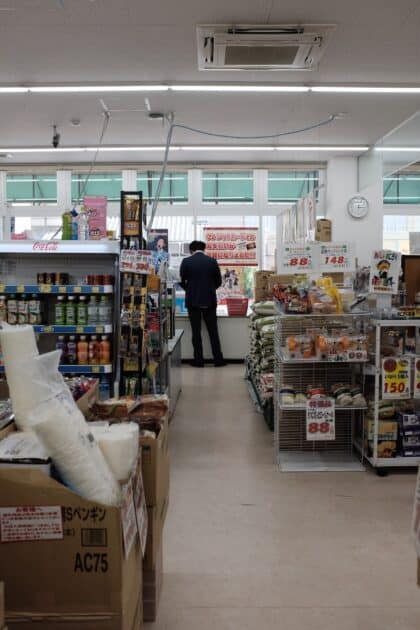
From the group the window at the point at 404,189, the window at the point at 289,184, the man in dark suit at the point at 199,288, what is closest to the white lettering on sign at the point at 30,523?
the man in dark suit at the point at 199,288

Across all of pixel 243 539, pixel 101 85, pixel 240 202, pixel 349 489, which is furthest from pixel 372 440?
pixel 240 202

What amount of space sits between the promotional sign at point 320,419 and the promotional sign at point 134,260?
157 centimetres

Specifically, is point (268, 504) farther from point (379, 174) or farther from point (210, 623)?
point (379, 174)

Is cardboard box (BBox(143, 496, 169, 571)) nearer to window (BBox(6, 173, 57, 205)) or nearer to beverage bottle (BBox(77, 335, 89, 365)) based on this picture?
beverage bottle (BBox(77, 335, 89, 365))

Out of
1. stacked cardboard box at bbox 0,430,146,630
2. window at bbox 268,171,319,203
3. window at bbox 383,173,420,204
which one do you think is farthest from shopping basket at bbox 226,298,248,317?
stacked cardboard box at bbox 0,430,146,630

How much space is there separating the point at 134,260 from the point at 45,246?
811mm

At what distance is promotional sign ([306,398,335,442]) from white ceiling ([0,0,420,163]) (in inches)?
121

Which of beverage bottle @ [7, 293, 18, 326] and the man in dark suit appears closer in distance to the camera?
beverage bottle @ [7, 293, 18, 326]

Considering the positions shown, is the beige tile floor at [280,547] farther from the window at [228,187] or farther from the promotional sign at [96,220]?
the window at [228,187]

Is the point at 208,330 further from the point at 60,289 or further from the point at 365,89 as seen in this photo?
the point at 60,289

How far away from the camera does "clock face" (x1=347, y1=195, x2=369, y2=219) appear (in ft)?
30.2

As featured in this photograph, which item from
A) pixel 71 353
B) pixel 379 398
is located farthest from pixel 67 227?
pixel 379 398

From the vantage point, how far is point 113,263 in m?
4.72

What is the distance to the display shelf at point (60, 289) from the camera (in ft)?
14.1
